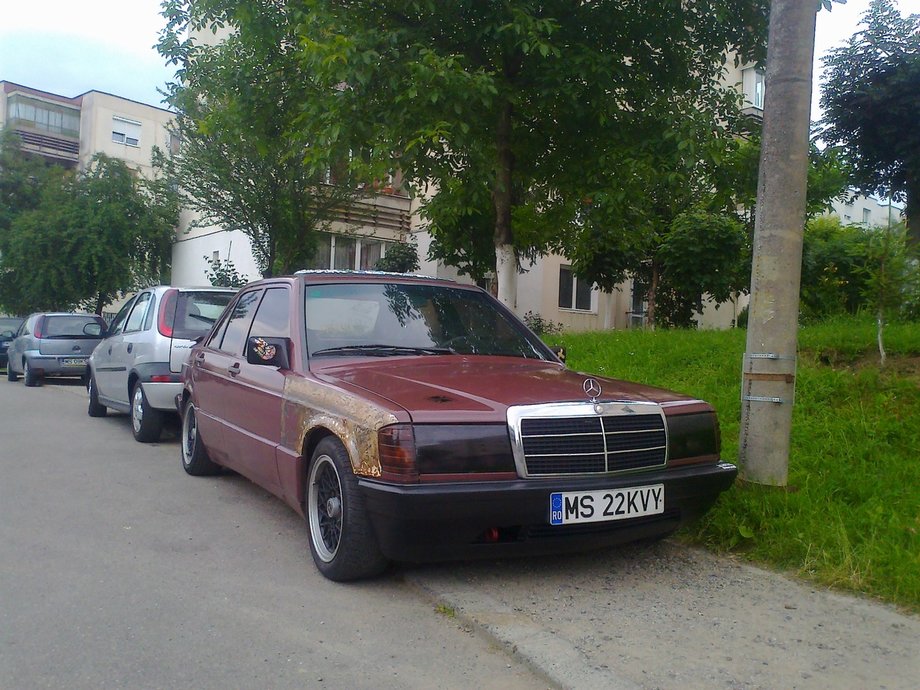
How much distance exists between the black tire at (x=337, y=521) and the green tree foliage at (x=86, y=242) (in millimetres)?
23114

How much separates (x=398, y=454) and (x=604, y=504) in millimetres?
1044

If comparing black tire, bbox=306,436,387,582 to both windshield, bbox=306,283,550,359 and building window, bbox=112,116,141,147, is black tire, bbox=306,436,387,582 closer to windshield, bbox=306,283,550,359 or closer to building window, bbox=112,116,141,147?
windshield, bbox=306,283,550,359

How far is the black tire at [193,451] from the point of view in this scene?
7016 mm

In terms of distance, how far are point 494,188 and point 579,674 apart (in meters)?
7.17

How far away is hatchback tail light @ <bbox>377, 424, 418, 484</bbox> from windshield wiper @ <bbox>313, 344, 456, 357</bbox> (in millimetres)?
1283

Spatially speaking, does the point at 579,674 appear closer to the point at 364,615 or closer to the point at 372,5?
the point at 364,615

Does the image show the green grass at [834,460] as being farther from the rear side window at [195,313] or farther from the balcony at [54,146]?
the balcony at [54,146]

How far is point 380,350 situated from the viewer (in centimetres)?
516

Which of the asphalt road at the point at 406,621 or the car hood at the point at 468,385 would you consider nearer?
the asphalt road at the point at 406,621

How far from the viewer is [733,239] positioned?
14602mm

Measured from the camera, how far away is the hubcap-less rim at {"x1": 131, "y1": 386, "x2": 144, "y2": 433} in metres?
8.98

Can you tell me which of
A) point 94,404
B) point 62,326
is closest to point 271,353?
point 94,404

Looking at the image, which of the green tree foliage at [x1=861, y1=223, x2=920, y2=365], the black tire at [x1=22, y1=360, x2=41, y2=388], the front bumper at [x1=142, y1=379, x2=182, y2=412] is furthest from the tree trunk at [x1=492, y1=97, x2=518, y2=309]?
the black tire at [x1=22, y1=360, x2=41, y2=388]

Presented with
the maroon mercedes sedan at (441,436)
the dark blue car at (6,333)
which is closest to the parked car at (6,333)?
the dark blue car at (6,333)
